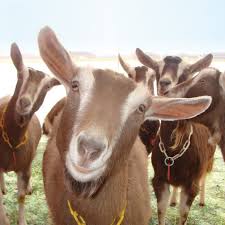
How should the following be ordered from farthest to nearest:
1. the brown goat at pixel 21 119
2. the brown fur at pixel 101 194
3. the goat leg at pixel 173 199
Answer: the goat leg at pixel 173 199, the brown goat at pixel 21 119, the brown fur at pixel 101 194

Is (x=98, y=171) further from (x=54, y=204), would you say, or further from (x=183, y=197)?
(x=183, y=197)

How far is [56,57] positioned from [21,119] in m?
2.70

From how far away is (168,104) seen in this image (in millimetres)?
3104

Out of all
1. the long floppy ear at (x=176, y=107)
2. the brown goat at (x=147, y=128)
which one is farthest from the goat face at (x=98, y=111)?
the brown goat at (x=147, y=128)

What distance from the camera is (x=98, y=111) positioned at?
8.54 feet

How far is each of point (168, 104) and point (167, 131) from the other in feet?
7.41

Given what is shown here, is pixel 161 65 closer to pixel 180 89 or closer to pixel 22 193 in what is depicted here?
pixel 180 89

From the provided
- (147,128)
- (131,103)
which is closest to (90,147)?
(131,103)

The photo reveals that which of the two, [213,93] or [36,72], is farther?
[36,72]

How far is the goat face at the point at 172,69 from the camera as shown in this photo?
214 inches

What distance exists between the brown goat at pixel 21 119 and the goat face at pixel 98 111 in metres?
2.51

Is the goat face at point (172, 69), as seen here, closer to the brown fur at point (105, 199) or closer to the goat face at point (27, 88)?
the goat face at point (27, 88)

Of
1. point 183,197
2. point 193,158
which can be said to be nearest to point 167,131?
point 193,158

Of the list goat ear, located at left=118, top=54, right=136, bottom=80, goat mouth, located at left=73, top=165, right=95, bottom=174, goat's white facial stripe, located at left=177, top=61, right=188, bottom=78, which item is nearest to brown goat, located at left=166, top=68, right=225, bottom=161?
goat's white facial stripe, located at left=177, top=61, right=188, bottom=78
